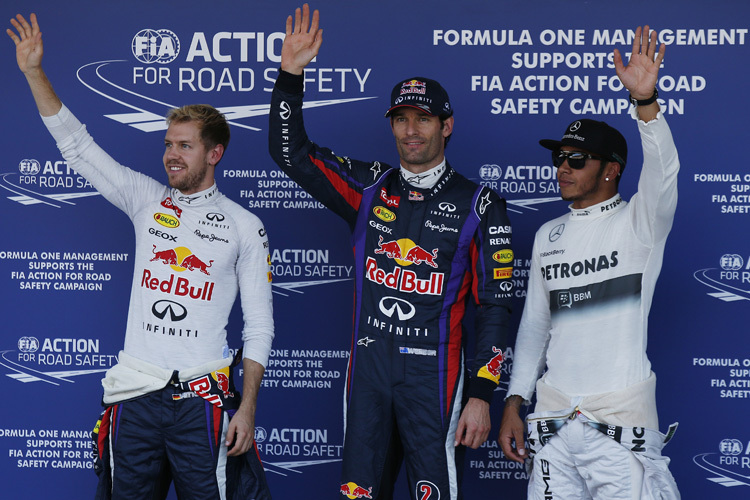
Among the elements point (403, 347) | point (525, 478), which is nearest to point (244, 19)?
point (403, 347)

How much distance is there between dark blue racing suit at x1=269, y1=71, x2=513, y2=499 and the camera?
8.29 ft

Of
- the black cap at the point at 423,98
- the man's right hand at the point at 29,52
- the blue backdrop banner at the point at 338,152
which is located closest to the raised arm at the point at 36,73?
the man's right hand at the point at 29,52

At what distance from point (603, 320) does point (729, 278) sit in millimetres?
1065

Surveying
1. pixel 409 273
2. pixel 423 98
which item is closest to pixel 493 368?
pixel 409 273

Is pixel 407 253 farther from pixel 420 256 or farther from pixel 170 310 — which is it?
pixel 170 310

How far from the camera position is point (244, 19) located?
3332 millimetres

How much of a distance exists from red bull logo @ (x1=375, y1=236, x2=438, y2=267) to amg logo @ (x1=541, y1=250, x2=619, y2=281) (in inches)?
14.6

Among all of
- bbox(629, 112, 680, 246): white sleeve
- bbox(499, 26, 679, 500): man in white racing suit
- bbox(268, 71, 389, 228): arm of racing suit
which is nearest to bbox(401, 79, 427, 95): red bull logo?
bbox(268, 71, 389, 228): arm of racing suit

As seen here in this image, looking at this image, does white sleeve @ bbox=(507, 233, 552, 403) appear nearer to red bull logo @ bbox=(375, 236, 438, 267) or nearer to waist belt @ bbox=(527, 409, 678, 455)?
waist belt @ bbox=(527, 409, 678, 455)

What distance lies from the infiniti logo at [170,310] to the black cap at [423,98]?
93cm

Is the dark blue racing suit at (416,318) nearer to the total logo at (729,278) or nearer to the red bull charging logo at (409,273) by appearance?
the red bull charging logo at (409,273)

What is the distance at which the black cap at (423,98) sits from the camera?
8.57ft

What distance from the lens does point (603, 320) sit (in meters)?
2.42

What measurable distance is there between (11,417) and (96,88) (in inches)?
57.0
